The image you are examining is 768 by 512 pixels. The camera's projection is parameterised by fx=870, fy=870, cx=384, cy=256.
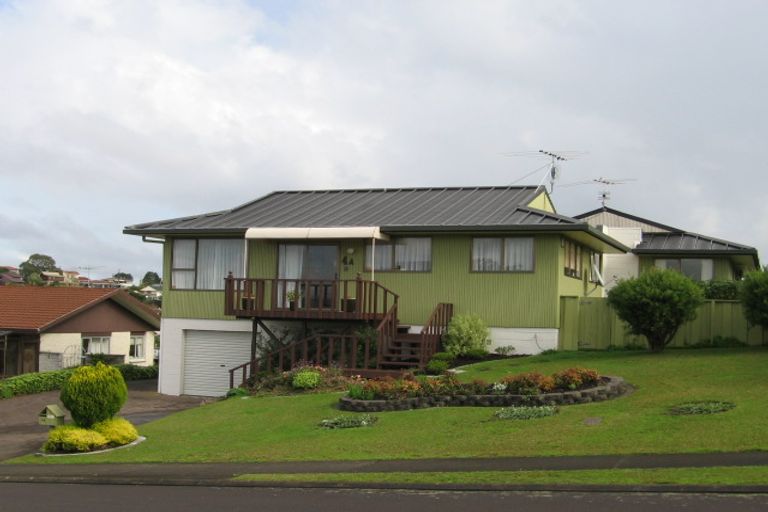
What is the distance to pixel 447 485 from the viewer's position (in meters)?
10.5

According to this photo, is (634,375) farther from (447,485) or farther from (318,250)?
(318,250)

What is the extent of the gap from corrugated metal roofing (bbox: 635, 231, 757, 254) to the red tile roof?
22.1 metres

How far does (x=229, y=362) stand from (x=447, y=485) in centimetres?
1693

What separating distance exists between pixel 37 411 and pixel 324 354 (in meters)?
7.97

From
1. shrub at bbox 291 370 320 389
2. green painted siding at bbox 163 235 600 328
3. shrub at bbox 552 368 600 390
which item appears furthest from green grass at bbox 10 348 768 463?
green painted siding at bbox 163 235 600 328

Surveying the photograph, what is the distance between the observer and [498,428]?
13.9m

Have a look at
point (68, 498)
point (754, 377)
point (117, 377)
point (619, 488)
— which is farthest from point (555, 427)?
point (117, 377)

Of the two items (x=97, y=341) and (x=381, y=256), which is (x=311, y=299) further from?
(x=97, y=341)

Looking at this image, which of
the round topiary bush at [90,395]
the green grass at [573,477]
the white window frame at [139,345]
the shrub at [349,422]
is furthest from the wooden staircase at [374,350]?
the white window frame at [139,345]

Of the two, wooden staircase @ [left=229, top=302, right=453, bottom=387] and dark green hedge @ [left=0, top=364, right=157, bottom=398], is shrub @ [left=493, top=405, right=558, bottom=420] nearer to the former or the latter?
wooden staircase @ [left=229, top=302, right=453, bottom=387]

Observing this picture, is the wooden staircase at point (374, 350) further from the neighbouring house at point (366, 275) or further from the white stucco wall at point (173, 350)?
the white stucco wall at point (173, 350)

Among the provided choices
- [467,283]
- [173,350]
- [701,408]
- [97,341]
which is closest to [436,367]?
[467,283]

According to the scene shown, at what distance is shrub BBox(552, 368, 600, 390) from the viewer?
15883 millimetres

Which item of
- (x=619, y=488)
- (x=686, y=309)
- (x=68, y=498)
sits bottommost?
(x=68, y=498)
